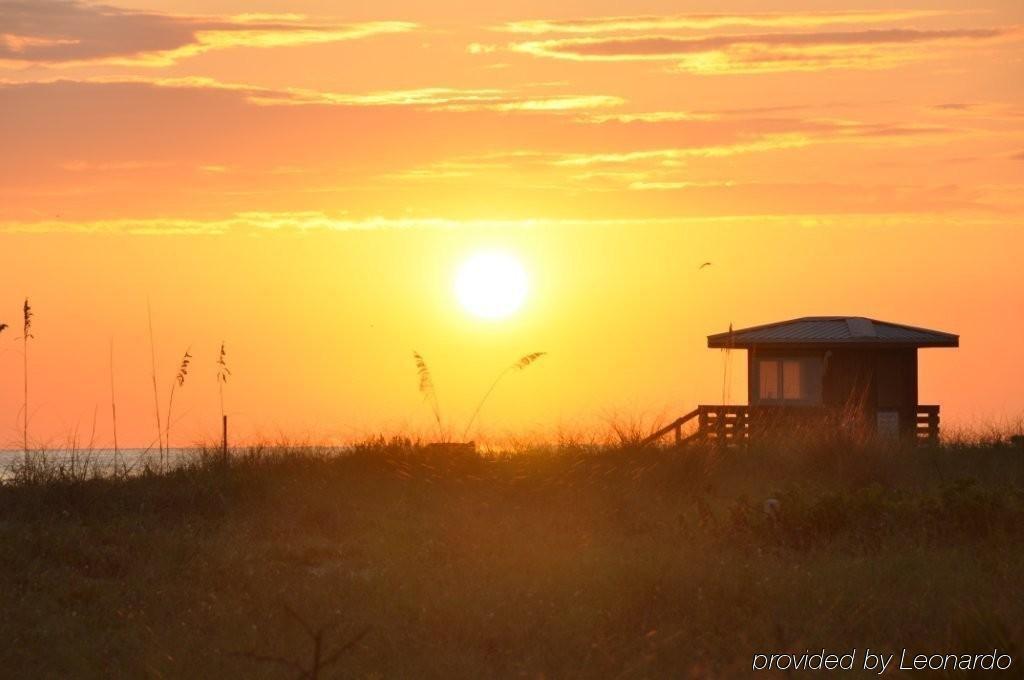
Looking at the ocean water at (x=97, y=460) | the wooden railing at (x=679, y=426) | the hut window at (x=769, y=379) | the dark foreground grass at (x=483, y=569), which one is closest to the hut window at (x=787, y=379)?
the hut window at (x=769, y=379)

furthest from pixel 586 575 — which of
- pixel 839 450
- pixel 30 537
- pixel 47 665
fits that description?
pixel 839 450

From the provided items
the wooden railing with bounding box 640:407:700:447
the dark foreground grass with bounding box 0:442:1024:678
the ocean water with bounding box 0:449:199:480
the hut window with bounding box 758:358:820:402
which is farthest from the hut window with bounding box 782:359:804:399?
the ocean water with bounding box 0:449:199:480

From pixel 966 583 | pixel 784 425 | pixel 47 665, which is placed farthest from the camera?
pixel 784 425

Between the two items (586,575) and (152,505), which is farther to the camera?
(152,505)

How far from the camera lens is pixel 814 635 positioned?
9414 mm

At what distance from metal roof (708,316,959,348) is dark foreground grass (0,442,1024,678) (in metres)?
12.6

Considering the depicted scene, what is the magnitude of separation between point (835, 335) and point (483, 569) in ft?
72.3

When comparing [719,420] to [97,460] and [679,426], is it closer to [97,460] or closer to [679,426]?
[679,426]

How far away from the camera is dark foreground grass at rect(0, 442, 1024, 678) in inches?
366

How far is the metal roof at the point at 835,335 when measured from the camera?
32.1 m

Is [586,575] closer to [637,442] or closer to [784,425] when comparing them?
[637,442]

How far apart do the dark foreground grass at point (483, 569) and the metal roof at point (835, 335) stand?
41.2 feet

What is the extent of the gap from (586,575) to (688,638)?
2195 mm

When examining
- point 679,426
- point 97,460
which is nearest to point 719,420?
point 679,426
